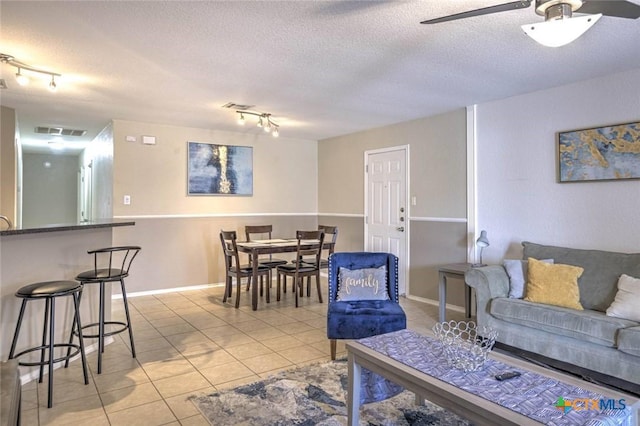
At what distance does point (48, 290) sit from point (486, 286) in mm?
3213

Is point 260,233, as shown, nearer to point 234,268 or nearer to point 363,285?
point 234,268

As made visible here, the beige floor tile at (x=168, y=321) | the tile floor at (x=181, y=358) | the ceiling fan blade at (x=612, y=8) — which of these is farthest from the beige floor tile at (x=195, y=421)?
the ceiling fan blade at (x=612, y=8)

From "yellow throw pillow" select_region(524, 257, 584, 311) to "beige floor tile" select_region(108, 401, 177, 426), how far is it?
2.80m

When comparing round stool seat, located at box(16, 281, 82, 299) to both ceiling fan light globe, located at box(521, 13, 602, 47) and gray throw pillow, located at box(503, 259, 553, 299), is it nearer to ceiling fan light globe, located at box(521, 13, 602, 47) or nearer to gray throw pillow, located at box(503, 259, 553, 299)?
ceiling fan light globe, located at box(521, 13, 602, 47)

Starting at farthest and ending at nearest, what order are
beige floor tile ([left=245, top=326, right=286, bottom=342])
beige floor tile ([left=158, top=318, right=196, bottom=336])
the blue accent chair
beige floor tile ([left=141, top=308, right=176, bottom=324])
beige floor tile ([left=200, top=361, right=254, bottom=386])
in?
beige floor tile ([left=141, top=308, right=176, bottom=324])
beige floor tile ([left=158, top=318, right=196, bottom=336])
beige floor tile ([left=245, top=326, right=286, bottom=342])
the blue accent chair
beige floor tile ([left=200, top=361, right=254, bottom=386])

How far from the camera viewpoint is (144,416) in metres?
2.31

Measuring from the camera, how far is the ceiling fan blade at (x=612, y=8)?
1655 mm

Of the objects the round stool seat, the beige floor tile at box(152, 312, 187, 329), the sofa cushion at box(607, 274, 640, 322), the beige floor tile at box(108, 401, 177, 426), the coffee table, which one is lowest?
the beige floor tile at box(108, 401, 177, 426)

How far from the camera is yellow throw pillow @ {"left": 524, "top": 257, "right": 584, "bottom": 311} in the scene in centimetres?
308

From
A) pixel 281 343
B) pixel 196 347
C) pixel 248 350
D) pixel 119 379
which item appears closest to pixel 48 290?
pixel 119 379

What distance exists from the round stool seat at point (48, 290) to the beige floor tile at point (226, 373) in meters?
1.07

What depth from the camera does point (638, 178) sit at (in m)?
3.22

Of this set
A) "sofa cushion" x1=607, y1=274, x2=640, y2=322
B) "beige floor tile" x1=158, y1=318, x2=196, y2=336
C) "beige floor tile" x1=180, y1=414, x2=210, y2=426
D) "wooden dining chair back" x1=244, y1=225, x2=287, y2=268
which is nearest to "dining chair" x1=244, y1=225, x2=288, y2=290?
"wooden dining chair back" x1=244, y1=225, x2=287, y2=268

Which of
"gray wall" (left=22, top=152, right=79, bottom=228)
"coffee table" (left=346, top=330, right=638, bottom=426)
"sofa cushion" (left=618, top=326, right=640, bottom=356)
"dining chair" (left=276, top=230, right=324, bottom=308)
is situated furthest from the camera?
"gray wall" (left=22, top=152, right=79, bottom=228)
